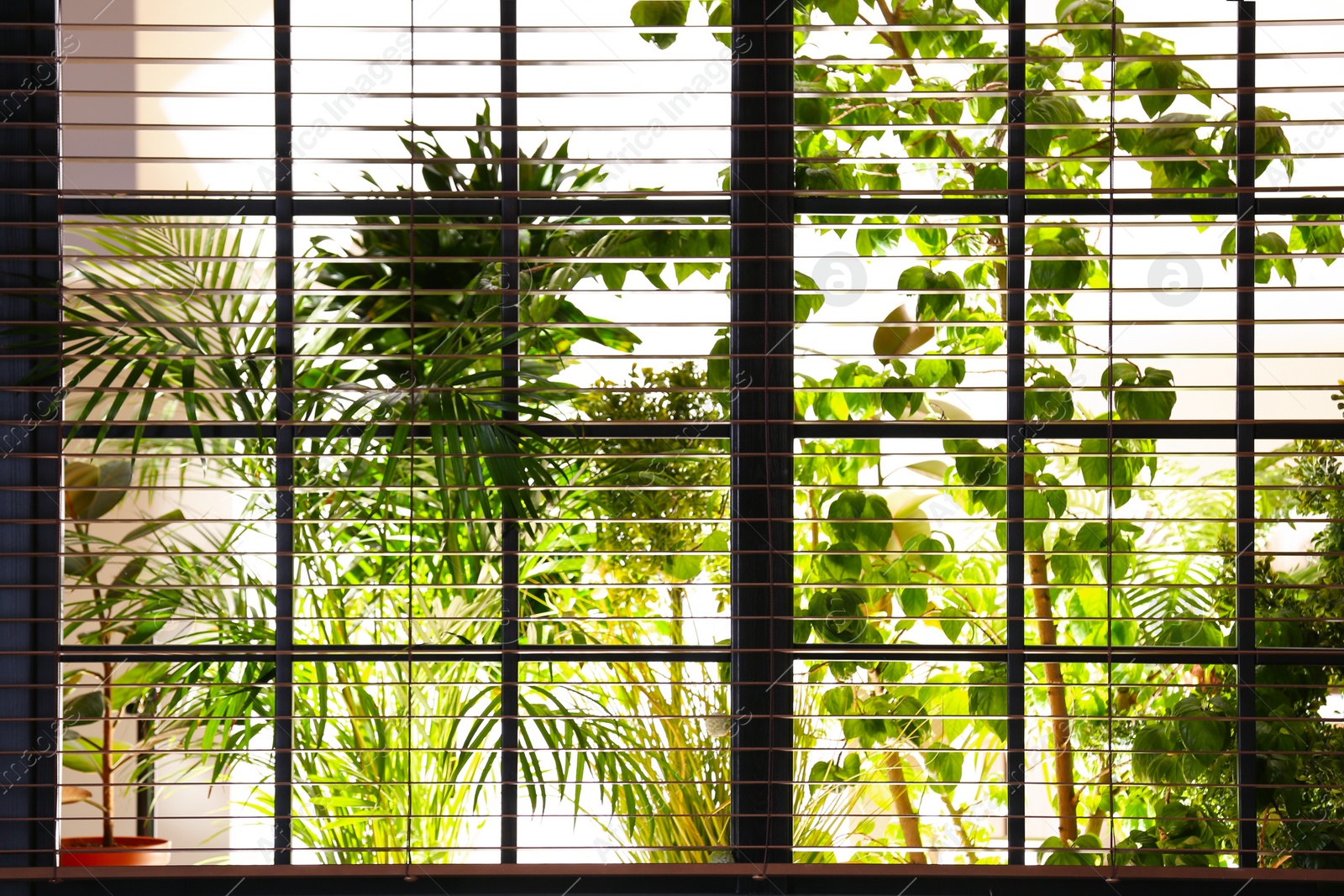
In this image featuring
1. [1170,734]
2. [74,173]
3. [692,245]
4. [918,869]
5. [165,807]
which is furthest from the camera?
[165,807]

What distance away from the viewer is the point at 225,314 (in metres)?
1.81

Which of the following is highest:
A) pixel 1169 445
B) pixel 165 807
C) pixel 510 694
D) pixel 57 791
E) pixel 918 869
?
pixel 1169 445

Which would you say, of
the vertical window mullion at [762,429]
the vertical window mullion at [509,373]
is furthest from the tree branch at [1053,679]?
the vertical window mullion at [509,373]

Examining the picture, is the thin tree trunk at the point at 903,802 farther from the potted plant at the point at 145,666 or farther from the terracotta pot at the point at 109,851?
the terracotta pot at the point at 109,851

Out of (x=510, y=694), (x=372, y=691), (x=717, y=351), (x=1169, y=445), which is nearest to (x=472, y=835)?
(x=372, y=691)

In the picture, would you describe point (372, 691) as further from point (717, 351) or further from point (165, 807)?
point (717, 351)

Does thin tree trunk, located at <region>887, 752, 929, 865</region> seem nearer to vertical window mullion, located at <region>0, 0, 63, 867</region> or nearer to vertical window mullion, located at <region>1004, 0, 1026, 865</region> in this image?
vertical window mullion, located at <region>1004, 0, 1026, 865</region>

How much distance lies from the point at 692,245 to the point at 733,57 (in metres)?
0.32

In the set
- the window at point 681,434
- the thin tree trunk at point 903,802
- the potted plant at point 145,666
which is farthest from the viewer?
the thin tree trunk at point 903,802

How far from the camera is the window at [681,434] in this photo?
4.59 feet

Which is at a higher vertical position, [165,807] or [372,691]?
[372,691]

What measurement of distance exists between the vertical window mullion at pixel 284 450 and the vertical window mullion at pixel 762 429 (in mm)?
665

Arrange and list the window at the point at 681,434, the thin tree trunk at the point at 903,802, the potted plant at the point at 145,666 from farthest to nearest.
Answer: the thin tree trunk at the point at 903,802, the potted plant at the point at 145,666, the window at the point at 681,434

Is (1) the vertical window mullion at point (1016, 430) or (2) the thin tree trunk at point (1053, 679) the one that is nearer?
(1) the vertical window mullion at point (1016, 430)
